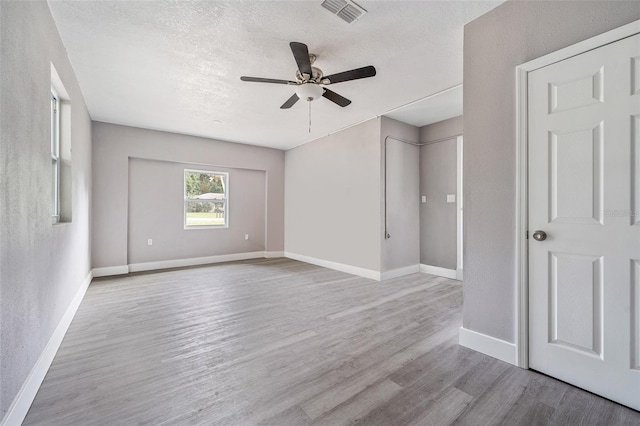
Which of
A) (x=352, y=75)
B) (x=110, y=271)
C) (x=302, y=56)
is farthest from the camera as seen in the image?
(x=110, y=271)

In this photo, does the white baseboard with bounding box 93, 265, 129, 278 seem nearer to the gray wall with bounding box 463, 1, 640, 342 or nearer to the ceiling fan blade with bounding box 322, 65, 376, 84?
the ceiling fan blade with bounding box 322, 65, 376, 84

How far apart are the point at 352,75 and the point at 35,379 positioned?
316 centimetres

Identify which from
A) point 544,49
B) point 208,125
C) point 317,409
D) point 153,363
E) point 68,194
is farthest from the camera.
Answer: point 208,125

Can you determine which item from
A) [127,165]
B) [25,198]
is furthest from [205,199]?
[25,198]

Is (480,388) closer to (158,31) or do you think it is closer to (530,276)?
(530,276)

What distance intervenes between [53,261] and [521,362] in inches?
144

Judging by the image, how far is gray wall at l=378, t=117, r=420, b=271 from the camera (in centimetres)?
450

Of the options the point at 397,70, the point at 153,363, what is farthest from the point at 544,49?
the point at 153,363

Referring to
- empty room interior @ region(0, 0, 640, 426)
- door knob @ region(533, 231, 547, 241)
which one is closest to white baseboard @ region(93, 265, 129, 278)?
empty room interior @ region(0, 0, 640, 426)

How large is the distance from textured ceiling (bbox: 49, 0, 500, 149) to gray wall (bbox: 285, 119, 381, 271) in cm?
84

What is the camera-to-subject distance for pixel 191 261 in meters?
5.69

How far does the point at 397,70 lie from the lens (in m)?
2.96

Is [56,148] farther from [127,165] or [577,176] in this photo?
[577,176]

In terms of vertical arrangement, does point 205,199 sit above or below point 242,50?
below
